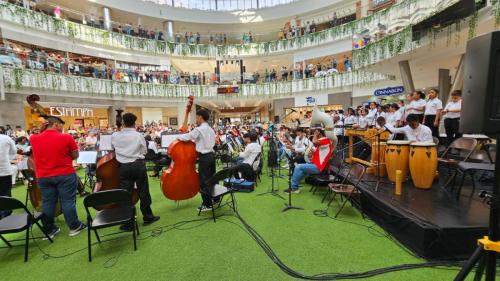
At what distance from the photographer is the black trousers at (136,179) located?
3.65 metres

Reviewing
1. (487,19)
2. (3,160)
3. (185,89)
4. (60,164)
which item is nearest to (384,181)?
(487,19)

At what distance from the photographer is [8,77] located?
10703mm

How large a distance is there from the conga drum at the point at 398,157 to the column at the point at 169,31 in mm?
19757

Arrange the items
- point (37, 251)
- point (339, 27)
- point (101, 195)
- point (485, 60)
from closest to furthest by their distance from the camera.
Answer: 1. point (485, 60)
2. point (101, 195)
3. point (37, 251)
4. point (339, 27)

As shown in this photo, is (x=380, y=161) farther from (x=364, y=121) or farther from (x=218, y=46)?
(x=218, y=46)

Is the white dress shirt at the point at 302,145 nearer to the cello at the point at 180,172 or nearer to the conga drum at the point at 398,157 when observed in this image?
the conga drum at the point at 398,157

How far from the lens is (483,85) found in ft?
4.41

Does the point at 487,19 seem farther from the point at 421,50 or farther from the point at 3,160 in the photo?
the point at 3,160

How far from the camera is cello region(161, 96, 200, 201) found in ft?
13.2

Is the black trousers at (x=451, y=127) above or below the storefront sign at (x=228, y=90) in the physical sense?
below

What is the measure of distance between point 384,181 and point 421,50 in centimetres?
479

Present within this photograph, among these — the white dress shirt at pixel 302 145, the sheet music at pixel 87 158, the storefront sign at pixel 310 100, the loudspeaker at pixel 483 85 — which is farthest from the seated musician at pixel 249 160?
the storefront sign at pixel 310 100

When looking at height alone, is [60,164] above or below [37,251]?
above

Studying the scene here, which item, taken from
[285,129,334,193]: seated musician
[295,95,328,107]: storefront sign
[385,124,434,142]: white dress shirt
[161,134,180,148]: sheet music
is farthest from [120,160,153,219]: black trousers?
[295,95,328,107]: storefront sign
